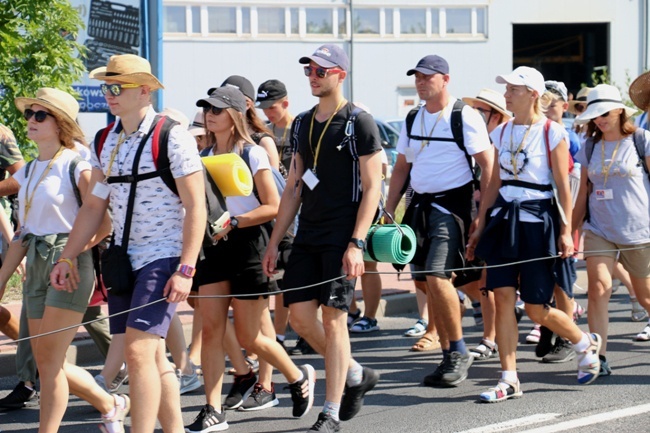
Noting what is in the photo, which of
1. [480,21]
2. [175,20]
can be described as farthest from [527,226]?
[480,21]

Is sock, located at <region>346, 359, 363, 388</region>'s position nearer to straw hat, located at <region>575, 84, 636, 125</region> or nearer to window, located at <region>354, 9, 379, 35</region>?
straw hat, located at <region>575, 84, 636, 125</region>

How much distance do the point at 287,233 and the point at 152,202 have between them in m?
1.95

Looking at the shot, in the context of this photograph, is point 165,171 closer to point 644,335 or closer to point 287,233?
point 287,233

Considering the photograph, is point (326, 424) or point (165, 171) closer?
point (165, 171)

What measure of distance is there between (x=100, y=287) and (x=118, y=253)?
0.88 m

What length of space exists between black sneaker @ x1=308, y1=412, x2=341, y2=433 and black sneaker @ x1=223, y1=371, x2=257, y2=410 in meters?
0.97

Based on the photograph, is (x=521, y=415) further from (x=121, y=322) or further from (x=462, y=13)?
(x=462, y=13)

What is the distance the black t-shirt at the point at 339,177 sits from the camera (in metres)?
6.14

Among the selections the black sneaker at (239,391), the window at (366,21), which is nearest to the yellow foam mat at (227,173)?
the black sneaker at (239,391)

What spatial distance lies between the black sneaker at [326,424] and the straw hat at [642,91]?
3.56 meters

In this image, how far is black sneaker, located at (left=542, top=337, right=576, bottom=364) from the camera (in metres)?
8.34

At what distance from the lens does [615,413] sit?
6.62 metres

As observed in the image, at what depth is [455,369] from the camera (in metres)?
7.56

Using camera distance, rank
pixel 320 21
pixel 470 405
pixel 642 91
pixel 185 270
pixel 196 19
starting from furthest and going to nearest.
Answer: pixel 320 21
pixel 196 19
pixel 642 91
pixel 470 405
pixel 185 270
